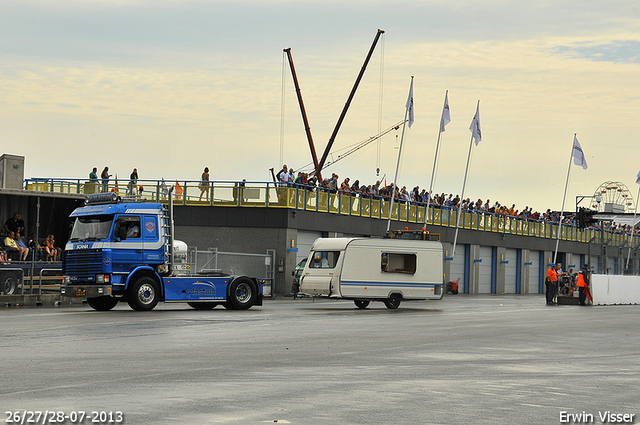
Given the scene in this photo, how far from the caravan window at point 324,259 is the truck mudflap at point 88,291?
7885 mm

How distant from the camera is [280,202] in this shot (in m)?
42.8

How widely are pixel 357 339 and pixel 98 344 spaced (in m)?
5.08

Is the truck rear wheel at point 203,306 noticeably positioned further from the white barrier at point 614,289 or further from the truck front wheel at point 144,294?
the white barrier at point 614,289

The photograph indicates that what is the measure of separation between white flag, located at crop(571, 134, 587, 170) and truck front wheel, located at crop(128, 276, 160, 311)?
125 feet

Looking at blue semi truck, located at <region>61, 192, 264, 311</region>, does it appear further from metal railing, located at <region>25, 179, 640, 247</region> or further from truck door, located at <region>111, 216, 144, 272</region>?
metal railing, located at <region>25, 179, 640, 247</region>

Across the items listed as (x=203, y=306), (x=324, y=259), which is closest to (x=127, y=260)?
(x=203, y=306)

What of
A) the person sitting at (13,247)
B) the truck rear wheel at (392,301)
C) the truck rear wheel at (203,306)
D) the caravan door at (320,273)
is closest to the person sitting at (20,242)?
the person sitting at (13,247)

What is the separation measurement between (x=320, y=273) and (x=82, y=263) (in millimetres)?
8256

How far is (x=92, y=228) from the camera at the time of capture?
88.5 ft

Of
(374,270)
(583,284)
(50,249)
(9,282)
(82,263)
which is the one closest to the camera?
(82,263)

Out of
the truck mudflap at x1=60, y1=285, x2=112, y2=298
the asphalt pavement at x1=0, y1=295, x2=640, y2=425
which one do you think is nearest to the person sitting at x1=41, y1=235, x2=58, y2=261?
the truck mudflap at x1=60, y1=285, x2=112, y2=298

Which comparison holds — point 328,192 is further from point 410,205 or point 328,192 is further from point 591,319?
point 591,319

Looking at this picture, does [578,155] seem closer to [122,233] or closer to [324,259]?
[324,259]

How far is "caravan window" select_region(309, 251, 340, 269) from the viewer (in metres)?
30.9
